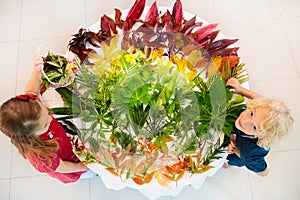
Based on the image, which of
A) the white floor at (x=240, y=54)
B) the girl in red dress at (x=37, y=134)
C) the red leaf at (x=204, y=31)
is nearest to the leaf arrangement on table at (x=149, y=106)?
the girl in red dress at (x=37, y=134)

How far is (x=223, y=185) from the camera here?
2.06m

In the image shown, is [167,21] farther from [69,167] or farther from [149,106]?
[69,167]

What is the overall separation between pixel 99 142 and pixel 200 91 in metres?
0.49

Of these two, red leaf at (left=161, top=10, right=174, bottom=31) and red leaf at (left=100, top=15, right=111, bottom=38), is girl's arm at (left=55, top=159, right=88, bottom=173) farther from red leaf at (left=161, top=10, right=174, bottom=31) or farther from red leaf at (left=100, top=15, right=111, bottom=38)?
red leaf at (left=161, top=10, right=174, bottom=31)

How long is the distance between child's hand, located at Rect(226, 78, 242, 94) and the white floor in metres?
0.63

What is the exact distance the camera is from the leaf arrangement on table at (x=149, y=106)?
4.45 feet

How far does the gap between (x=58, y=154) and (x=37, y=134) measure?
225mm

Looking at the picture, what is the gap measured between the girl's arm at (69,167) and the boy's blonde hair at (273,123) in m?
0.86

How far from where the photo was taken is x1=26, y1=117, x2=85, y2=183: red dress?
1510 millimetres

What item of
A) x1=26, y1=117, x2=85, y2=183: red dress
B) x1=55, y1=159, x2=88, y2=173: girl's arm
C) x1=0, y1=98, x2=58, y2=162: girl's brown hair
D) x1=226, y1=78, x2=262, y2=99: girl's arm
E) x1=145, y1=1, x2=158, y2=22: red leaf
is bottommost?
x1=55, y1=159, x2=88, y2=173: girl's arm

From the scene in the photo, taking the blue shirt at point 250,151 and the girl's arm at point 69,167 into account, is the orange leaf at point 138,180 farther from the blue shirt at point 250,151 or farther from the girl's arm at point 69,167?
the blue shirt at point 250,151

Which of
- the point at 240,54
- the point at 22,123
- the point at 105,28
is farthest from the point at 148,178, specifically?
the point at 240,54

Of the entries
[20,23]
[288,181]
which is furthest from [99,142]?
[20,23]

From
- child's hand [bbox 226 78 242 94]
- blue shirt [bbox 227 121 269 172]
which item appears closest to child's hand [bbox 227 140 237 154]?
blue shirt [bbox 227 121 269 172]
